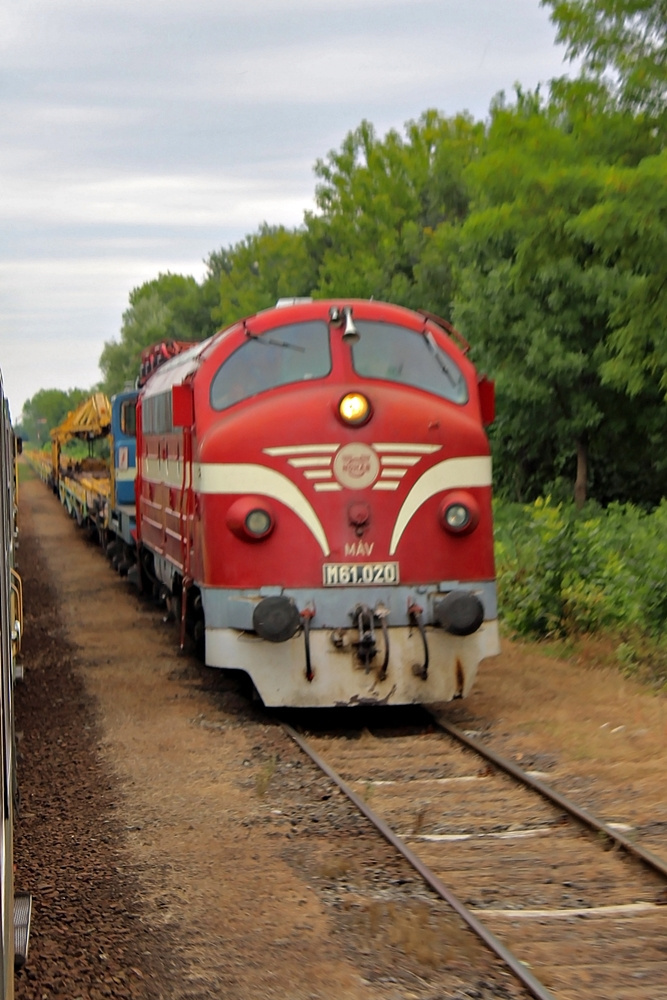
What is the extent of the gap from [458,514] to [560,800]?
8.76 feet

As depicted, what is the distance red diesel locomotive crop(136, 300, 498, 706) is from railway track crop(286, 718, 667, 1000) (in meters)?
0.63

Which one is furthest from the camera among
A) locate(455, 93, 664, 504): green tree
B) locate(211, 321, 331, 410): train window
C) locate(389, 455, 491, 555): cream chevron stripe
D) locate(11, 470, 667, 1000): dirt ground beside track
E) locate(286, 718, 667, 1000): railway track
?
locate(455, 93, 664, 504): green tree

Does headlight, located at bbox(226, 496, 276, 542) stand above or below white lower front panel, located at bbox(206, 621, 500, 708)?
above

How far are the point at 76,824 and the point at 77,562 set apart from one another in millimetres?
17299

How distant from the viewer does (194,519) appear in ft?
31.9

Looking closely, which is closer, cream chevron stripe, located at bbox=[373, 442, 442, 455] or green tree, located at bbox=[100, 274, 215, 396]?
cream chevron stripe, located at bbox=[373, 442, 442, 455]

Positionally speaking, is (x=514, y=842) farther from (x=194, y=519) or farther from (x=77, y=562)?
(x=77, y=562)

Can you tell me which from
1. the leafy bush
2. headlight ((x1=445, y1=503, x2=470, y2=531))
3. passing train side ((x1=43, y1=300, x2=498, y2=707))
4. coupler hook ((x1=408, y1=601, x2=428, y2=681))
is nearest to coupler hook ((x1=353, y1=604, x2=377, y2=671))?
passing train side ((x1=43, y1=300, x2=498, y2=707))

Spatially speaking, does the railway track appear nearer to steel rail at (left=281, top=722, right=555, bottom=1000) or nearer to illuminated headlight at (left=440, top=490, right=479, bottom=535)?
steel rail at (left=281, top=722, right=555, bottom=1000)

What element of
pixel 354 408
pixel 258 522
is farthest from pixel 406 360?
pixel 258 522

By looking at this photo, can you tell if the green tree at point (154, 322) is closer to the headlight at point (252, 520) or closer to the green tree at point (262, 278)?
the green tree at point (262, 278)

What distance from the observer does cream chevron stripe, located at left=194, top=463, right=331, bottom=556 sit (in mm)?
8820

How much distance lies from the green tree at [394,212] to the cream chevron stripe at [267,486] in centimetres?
3126

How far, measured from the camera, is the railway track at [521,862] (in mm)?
4909
